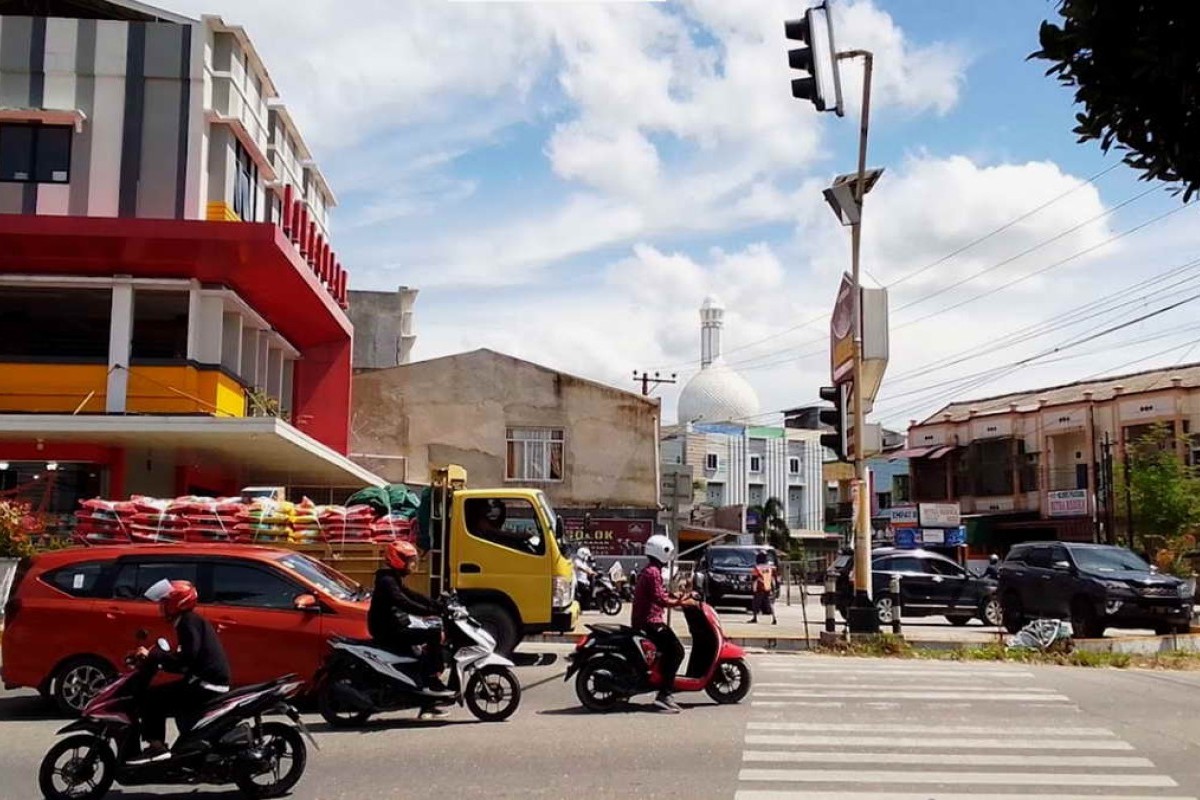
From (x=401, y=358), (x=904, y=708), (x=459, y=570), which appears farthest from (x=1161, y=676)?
(x=401, y=358)

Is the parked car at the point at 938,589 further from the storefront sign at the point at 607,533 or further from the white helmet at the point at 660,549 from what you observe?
the white helmet at the point at 660,549

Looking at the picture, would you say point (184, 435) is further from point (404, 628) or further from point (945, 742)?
point (945, 742)

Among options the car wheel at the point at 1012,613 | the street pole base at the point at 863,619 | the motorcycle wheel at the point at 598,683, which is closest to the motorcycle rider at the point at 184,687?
the motorcycle wheel at the point at 598,683

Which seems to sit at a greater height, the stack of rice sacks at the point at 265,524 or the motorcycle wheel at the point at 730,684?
the stack of rice sacks at the point at 265,524

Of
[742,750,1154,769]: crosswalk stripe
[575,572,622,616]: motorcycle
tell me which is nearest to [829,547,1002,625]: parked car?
[575,572,622,616]: motorcycle

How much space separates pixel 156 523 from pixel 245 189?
39.7ft

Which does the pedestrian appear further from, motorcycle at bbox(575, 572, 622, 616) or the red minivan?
the red minivan

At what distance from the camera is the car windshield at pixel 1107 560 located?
68.2 ft

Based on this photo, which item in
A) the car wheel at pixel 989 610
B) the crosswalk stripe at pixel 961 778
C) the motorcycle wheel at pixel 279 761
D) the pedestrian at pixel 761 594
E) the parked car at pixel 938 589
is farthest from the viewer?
the pedestrian at pixel 761 594

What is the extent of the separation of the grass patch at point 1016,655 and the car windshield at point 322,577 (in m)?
8.09

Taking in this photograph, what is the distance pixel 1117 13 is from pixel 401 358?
4265cm

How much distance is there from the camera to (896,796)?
8.38m

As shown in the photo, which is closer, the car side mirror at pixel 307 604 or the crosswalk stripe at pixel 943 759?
the crosswalk stripe at pixel 943 759

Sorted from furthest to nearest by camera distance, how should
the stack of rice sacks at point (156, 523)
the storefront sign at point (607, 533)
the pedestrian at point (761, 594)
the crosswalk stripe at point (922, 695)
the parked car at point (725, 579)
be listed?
the storefront sign at point (607, 533) < the parked car at point (725, 579) < the pedestrian at point (761, 594) < the stack of rice sacks at point (156, 523) < the crosswalk stripe at point (922, 695)
